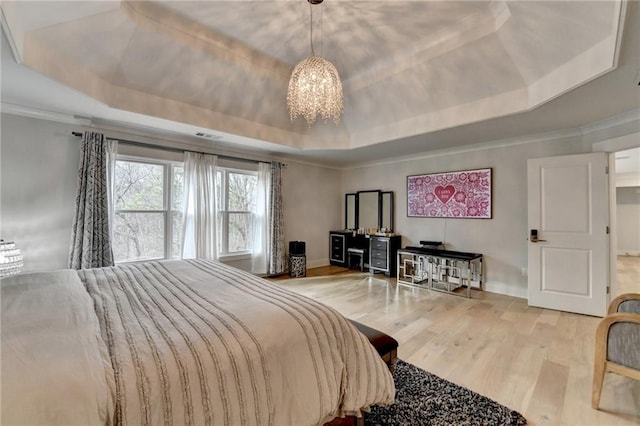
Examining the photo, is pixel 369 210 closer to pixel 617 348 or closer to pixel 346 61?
pixel 346 61

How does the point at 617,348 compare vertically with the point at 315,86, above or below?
below

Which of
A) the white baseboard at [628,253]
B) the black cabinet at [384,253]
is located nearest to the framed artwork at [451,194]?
the black cabinet at [384,253]

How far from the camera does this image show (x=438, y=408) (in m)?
1.77

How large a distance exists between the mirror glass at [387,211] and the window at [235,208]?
105 inches

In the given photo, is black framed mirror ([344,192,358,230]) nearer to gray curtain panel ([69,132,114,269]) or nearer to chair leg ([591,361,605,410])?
gray curtain panel ([69,132,114,269])

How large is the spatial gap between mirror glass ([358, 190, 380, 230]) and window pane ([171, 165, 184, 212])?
12.1 ft

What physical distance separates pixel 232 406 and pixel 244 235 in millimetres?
4257

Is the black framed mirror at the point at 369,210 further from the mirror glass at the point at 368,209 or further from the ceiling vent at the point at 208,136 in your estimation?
the ceiling vent at the point at 208,136

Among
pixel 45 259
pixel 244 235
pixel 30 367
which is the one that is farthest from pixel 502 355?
pixel 45 259

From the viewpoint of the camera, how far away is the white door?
3246 mm

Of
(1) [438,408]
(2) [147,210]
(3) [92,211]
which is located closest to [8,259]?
(3) [92,211]

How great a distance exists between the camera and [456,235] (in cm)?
472

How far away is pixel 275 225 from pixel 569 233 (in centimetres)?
435

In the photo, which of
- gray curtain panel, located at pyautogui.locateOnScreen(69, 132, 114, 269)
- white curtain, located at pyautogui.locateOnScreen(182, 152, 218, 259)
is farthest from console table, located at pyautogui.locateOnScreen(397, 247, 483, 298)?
gray curtain panel, located at pyautogui.locateOnScreen(69, 132, 114, 269)
